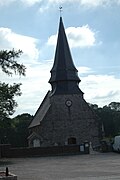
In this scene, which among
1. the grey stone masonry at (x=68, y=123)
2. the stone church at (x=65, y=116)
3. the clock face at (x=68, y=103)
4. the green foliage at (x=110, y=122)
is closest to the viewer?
the grey stone masonry at (x=68, y=123)

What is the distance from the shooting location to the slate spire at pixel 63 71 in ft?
194

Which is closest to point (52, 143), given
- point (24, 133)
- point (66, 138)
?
point (66, 138)

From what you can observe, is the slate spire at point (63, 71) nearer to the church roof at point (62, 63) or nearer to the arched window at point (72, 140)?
the church roof at point (62, 63)

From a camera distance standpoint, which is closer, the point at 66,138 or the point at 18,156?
the point at 18,156

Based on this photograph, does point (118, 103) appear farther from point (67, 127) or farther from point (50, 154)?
point (50, 154)

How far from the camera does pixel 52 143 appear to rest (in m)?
57.7

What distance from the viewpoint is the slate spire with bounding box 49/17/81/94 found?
5922 centimetres

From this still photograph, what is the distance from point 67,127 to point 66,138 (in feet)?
5.29

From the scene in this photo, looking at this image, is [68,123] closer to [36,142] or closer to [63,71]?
[36,142]

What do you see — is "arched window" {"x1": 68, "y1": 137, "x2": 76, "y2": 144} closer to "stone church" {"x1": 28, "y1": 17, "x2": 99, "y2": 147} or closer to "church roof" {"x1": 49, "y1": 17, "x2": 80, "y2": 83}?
"stone church" {"x1": 28, "y1": 17, "x2": 99, "y2": 147}

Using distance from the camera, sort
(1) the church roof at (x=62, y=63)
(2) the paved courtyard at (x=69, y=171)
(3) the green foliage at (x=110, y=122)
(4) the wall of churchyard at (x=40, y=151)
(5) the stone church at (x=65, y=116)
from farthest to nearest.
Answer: (3) the green foliage at (x=110, y=122), (1) the church roof at (x=62, y=63), (5) the stone church at (x=65, y=116), (4) the wall of churchyard at (x=40, y=151), (2) the paved courtyard at (x=69, y=171)

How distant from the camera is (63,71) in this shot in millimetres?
59875

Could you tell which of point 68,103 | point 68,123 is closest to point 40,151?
point 68,123

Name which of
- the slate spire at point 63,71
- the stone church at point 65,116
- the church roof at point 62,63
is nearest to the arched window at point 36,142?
the stone church at point 65,116
